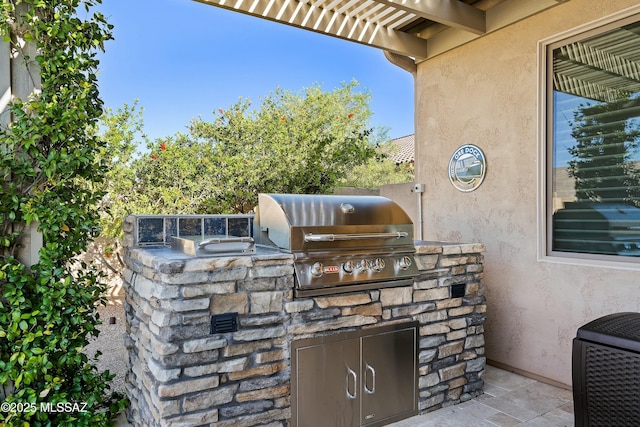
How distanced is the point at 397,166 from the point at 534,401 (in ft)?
32.7

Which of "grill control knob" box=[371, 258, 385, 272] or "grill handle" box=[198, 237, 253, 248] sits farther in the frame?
"grill control knob" box=[371, 258, 385, 272]

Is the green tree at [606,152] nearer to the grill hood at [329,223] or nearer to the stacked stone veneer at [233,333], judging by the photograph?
the stacked stone veneer at [233,333]

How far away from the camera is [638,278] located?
301 centimetres

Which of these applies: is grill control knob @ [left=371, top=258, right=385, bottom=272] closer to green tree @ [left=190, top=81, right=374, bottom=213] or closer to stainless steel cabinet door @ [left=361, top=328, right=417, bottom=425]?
stainless steel cabinet door @ [left=361, top=328, right=417, bottom=425]

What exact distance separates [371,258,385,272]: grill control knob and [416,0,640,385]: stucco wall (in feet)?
5.61

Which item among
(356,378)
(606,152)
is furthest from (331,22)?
(356,378)

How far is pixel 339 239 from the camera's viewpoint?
2627 mm

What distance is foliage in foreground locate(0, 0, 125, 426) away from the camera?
2.46 meters

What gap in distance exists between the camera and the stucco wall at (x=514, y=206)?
10.9 feet

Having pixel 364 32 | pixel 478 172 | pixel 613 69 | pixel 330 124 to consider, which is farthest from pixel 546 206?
pixel 330 124

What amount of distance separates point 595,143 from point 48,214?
158 inches

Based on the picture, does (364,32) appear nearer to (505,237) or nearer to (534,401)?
(505,237)

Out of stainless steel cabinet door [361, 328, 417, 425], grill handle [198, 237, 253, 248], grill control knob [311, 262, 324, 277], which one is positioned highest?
grill handle [198, 237, 253, 248]

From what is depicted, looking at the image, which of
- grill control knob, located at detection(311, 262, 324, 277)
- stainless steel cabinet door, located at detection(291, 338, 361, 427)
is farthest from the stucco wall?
grill control knob, located at detection(311, 262, 324, 277)
